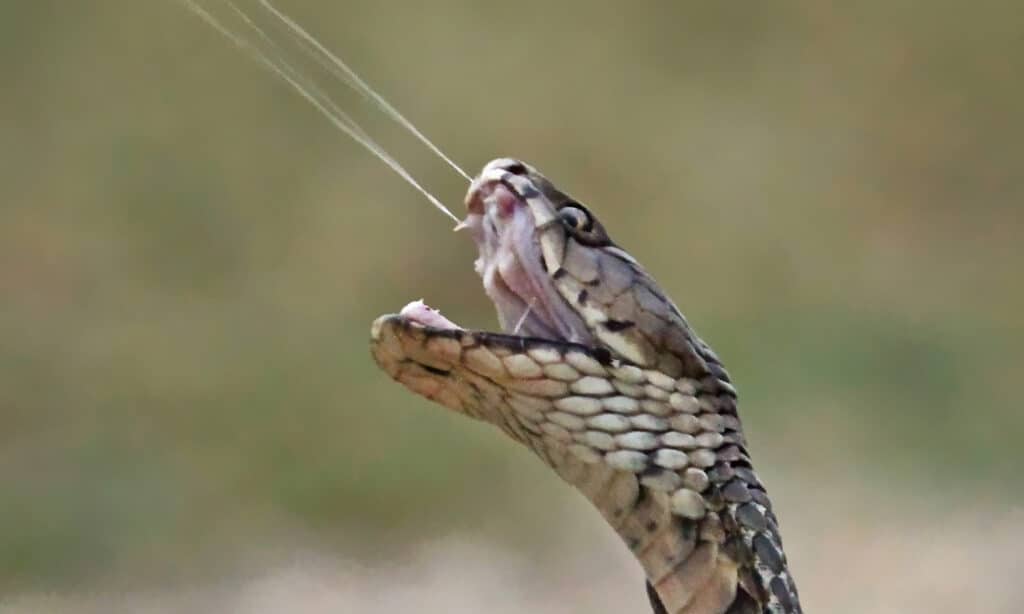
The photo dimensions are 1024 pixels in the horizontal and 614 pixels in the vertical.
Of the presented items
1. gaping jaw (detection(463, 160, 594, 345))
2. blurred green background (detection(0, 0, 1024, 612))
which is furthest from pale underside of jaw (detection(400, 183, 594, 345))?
blurred green background (detection(0, 0, 1024, 612))

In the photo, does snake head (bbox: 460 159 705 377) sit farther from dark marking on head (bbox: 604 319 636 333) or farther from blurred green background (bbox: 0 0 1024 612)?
blurred green background (bbox: 0 0 1024 612)

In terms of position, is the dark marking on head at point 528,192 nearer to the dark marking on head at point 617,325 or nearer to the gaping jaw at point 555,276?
the gaping jaw at point 555,276

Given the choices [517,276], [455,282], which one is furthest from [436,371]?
[455,282]

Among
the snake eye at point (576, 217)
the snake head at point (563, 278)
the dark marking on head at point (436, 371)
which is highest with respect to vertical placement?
the snake eye at point (576, 217)

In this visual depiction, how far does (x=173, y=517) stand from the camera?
3379 mm

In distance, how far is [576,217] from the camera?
1.22 m

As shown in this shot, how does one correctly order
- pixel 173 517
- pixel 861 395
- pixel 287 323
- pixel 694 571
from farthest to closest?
1. pixel 861 395
2. pixel 287 323
3. pixel 173 517
4. pixel 694 571

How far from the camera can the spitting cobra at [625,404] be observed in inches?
44.0

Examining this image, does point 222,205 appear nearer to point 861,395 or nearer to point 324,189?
point 324,189

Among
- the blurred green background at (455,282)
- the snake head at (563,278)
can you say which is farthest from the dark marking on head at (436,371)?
the blurred green background at (455,282)

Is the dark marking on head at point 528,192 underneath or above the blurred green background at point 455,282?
underneath

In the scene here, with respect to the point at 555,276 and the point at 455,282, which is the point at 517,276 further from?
the point at 455,282

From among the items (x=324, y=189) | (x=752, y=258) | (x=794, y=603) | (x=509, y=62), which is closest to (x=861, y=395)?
(x=752, y=258)

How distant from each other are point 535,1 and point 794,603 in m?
2.99
